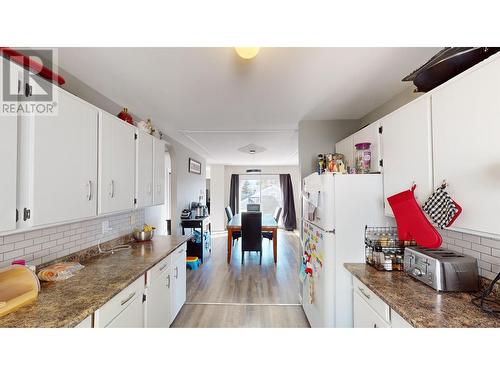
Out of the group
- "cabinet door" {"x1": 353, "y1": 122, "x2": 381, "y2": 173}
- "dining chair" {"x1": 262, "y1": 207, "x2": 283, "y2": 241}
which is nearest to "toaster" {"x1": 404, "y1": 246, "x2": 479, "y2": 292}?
"cabinet door" {"x1": 353, "y1": 122, "x2": 381, "y2": 173}

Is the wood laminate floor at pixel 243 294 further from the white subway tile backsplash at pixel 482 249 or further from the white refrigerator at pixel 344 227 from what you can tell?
the white subway tile backsplash at pixel 482 249

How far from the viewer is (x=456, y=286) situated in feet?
3.84

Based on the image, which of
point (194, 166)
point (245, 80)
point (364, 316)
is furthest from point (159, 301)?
point (194, 166)

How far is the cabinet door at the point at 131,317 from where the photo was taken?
4.09ft

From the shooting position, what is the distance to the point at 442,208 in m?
1.08

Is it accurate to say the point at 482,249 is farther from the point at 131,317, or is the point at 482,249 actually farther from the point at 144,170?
the point at 144,170

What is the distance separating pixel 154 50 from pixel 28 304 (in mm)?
1511

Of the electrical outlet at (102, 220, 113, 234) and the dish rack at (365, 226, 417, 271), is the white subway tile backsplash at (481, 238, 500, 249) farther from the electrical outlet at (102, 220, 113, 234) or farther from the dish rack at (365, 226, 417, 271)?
the electrical outlet at (102, 220, 113, 234)

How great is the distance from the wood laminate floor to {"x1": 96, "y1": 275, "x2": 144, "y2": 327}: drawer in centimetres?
105

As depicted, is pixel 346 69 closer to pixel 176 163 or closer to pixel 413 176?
pixel 413 176

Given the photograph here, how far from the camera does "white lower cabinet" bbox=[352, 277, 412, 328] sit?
111cm

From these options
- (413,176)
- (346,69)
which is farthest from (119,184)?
(413,176)

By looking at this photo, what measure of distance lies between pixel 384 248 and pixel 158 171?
237 cm

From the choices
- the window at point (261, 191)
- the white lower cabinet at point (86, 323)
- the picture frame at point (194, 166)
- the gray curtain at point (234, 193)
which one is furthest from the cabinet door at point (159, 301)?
the window at point (261, 191)
